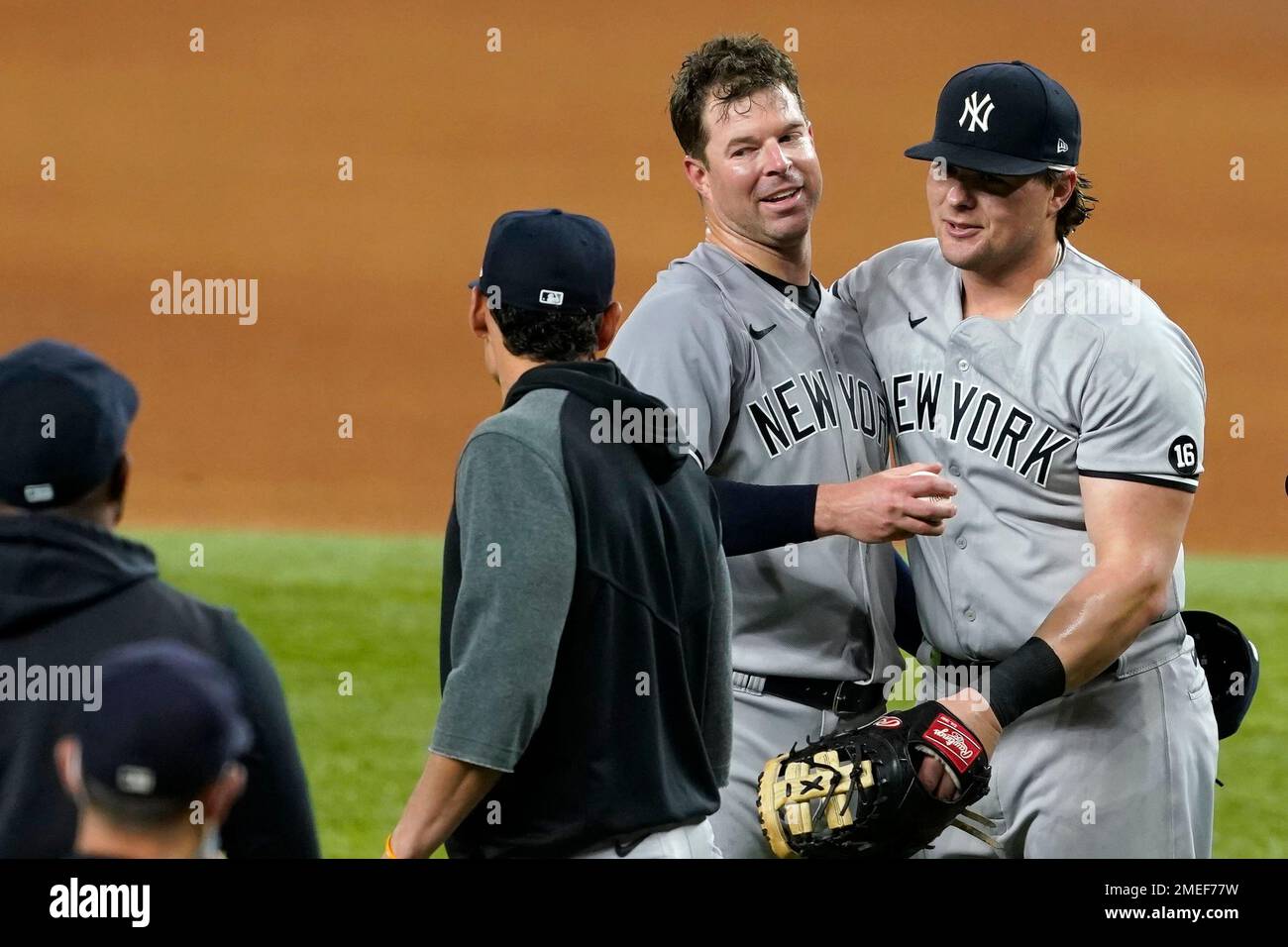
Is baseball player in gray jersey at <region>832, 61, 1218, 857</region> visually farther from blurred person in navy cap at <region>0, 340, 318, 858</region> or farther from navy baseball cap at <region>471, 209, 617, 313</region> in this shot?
blurred person in navy cap at <region>0, 340, 318, 858</region>

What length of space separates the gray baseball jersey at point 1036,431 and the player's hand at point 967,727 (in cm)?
31

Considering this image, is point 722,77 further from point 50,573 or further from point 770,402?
point 50,573

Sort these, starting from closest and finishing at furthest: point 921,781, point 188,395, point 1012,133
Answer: point 921,781, point 1012,133, point 188,395

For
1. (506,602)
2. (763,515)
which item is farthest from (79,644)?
(763,515)

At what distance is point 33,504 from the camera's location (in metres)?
2.15

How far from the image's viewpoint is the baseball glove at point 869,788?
290cm

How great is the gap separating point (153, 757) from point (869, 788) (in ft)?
4.94

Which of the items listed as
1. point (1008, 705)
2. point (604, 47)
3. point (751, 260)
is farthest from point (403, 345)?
point (1008, 705)

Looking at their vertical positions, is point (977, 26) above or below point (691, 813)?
above

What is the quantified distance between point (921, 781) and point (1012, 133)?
1.34 m

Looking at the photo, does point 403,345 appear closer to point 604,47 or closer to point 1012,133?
point 604,47

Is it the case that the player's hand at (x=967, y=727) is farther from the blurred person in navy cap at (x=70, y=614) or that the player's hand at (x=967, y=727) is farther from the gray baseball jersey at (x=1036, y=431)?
the blurred person in navy cap at (x=70, y=614)

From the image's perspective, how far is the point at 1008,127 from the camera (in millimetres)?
3201

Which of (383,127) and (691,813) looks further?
(383,127)
